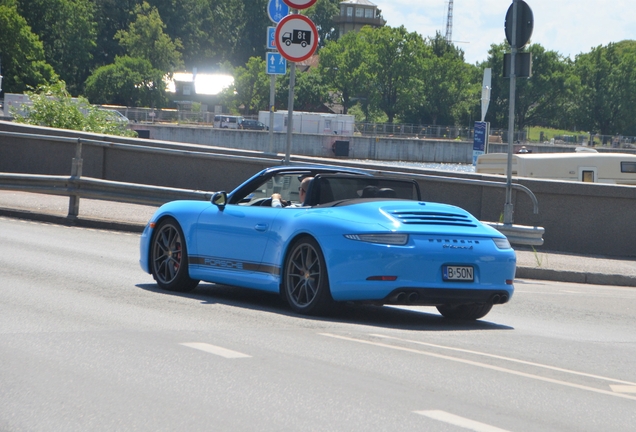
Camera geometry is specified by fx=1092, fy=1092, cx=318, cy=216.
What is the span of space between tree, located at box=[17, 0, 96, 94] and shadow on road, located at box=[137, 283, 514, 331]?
11451 centimetres

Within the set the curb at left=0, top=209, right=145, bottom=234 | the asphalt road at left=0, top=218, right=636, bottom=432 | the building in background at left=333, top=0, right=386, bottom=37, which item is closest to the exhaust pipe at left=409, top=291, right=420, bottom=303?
the asphalt road at left=0, top=218, right=636, bottom=432

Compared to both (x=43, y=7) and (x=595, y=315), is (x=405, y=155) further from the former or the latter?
(x=595, y=315)

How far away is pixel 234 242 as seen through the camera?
9703 millimetres

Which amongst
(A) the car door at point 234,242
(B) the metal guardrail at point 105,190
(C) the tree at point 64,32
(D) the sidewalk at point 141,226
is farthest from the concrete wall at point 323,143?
(A) the car door at point 234,242

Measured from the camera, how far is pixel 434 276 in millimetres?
8539

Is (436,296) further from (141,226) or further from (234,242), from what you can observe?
(141,226)

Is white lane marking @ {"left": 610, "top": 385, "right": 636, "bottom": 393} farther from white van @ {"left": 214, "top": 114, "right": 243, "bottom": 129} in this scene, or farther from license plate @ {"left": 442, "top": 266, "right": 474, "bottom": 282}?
white van @ {"left": 214, "top": 114, "right": 243, "bottom": 129}

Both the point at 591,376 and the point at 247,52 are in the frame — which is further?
the point at 247,52

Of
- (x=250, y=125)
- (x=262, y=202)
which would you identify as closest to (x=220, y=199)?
(x=262, y=202)

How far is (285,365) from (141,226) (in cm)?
1065

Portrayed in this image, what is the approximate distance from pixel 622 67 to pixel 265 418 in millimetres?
141548

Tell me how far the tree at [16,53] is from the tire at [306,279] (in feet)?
309

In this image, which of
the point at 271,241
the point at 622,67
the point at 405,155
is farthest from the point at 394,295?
the point at 622,67

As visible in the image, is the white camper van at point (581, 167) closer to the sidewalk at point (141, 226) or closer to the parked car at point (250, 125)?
the sidewalk at point (141, 226)
